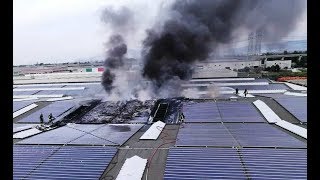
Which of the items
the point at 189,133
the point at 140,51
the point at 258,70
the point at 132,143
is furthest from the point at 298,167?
the point at 258,70

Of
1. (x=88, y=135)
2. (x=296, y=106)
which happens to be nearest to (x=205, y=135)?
(x=88, y=135)

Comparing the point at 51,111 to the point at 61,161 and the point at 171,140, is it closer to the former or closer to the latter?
the point at 61,161

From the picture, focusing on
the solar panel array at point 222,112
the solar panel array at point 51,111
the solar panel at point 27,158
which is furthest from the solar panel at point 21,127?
the solar panel array at point 222,112

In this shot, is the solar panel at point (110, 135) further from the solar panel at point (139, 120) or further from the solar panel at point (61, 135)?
the solar panel at point (139, 120)

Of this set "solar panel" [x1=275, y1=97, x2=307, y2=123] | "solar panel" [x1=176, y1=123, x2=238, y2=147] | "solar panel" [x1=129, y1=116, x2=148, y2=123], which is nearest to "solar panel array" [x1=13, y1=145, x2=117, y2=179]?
"solar panel" [x1=176, y1=123, x2=238, y2=147]

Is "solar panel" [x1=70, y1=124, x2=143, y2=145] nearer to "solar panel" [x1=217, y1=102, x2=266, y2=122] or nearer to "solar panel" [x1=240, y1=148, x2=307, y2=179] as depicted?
"solar panel" [x1=217, y1=102, x2=266, y2=122]
